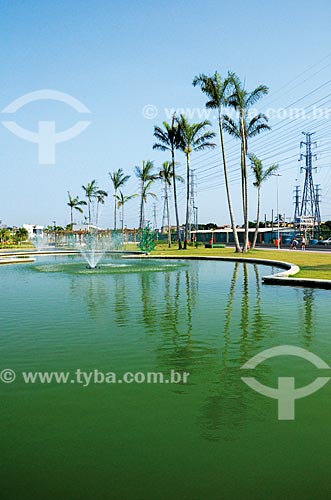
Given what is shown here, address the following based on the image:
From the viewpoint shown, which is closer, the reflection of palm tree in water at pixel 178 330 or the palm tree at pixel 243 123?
the reflection of palm tree in water at pixel 178 330

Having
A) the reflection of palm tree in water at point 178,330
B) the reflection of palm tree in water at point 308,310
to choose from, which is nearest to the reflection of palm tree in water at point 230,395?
the reflection of palm tree in water at point 178,330

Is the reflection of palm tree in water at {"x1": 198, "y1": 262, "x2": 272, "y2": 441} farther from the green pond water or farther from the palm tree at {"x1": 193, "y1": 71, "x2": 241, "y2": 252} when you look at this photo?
the palm tree at {"x1": 193, "y1": 71, "x2": 241, "y2": 252}

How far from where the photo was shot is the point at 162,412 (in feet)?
17.0

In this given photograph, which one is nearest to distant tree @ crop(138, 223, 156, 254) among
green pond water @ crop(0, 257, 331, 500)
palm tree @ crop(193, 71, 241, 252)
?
palm tree @ crop(193, 71, 241, 252)

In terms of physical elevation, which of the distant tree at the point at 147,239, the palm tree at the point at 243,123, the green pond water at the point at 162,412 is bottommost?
the green pond water at the point at 162,412

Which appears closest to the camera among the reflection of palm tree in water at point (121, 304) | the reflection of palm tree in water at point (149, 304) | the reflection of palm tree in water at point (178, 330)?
the reflection of palm tree in water at point (178, 330)

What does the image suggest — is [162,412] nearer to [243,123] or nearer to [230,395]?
[230,395]

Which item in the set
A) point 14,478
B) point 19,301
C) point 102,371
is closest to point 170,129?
point 19,301

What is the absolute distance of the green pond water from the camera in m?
3.79

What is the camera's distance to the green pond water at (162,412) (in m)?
3.79

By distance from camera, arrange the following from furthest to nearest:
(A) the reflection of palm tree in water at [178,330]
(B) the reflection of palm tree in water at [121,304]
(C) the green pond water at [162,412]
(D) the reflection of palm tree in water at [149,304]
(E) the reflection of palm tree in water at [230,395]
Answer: (B) the reflection of palm tree in water at [121,304]
(D) the reflection of palm tree in water at [149,304]
(A) the reflection of palm tree in water at [178,330]
(E) the reflection of palm tree in water at [230,395]
(C) the green pond water at [162,412]

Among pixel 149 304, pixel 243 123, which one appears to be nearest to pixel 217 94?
pixel 243 123

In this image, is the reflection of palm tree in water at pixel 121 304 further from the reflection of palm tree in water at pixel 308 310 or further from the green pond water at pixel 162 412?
the reflection of palm tree in water at pixel 308 310

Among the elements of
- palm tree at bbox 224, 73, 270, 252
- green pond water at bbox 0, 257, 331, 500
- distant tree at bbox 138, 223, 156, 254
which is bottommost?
green pond water at bbox 0, 257, 331, 500
